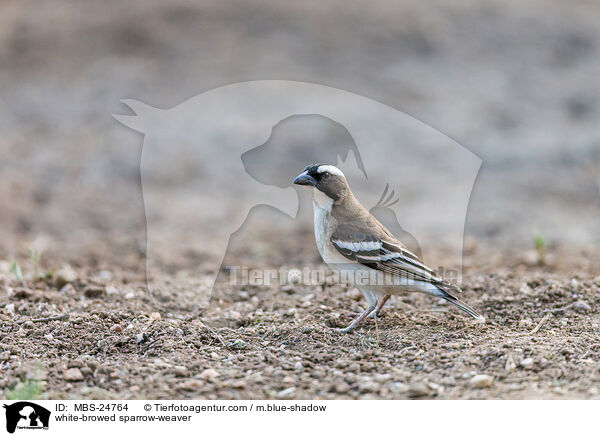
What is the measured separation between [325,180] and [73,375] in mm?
2848

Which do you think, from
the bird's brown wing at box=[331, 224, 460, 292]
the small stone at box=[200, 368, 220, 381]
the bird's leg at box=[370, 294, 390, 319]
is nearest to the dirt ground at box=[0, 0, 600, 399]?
the small stone at box=[200, 368, 220, 381]

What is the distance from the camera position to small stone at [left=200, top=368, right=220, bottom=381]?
16.1ft

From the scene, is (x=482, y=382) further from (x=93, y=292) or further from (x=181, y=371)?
(x=93, y=292)

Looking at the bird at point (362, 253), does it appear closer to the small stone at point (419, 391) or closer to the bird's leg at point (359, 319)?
the bird's leg at point (359, 319)

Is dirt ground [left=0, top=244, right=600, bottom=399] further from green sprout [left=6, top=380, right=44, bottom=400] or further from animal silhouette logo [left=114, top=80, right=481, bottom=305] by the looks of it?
animal silhouette logo [left=114, top=80, right=481, bottom=305]

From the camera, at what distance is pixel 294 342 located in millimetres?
5578

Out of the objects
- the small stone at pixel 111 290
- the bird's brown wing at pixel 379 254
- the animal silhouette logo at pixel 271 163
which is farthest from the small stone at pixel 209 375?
the animal silhouette logo at pixel 271 163

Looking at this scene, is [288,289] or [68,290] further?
[288,289]

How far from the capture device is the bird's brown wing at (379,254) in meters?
5.92

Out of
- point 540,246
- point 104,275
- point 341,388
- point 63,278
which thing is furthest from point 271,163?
point 341,388

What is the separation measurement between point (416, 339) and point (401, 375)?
788 mm

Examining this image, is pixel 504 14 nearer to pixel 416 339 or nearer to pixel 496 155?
pixel 496 155
